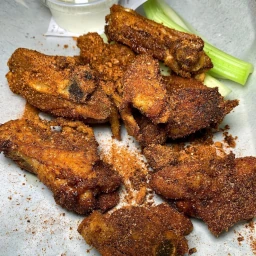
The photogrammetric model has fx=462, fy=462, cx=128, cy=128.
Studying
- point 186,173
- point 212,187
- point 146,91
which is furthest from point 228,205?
point 146,91

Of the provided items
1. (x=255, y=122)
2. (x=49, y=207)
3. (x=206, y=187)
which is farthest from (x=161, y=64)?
(x=49, y=207)

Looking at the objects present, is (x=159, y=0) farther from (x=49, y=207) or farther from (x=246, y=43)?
(x=49, y=207)

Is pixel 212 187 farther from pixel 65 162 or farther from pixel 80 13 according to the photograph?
pixel 80 13

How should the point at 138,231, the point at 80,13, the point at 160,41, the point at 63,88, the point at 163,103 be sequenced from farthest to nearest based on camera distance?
the point at 80,13 < the point at 160,41 < the point at 63,88 < the point at 163,103 < the point at 138,231

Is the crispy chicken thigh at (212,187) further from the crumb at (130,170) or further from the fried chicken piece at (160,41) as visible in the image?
the fried chicken piece at (160,41)

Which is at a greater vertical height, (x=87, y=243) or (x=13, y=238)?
(x=87, y=243)

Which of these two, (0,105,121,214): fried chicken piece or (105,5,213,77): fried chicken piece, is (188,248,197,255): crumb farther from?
(105,5,213,77): fried chicken piece

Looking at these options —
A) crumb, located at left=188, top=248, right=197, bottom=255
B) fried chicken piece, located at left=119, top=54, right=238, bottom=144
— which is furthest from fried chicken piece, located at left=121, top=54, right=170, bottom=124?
crumb, located at left=188, top=248, right=197, bottom=255
